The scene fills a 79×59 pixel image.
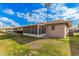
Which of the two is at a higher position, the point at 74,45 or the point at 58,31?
the point at 58,31

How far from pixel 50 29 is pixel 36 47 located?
27 cm

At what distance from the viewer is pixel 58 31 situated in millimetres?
2580

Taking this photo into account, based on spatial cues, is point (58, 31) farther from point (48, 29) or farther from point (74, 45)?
point (74, 45)

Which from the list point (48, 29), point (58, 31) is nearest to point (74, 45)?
point (58, 31)

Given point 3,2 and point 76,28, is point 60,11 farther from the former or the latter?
point 3,2

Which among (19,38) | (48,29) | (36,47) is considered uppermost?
(48,29)

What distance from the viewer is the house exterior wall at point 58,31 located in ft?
8.43

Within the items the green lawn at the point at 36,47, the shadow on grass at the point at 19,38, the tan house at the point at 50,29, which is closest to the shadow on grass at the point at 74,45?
the green lawn at the point at 36,47

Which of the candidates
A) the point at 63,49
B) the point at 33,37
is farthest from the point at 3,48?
the point at 63,49

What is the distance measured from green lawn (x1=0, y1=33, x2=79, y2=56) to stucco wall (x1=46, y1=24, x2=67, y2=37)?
6 centimetres

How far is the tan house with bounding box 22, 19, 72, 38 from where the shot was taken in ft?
8.43

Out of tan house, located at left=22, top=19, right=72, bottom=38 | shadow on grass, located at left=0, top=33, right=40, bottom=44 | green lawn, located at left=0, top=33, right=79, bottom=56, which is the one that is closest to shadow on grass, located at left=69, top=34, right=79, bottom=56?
green lawn, located at left=0, top=33, right=79, bottom=56

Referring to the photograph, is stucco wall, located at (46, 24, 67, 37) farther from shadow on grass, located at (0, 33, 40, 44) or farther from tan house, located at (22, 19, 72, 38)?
shadow on grass, located at (0, 33, 40, 44)

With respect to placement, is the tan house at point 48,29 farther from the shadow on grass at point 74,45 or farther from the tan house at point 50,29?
the shadow on grass at point 74,45
